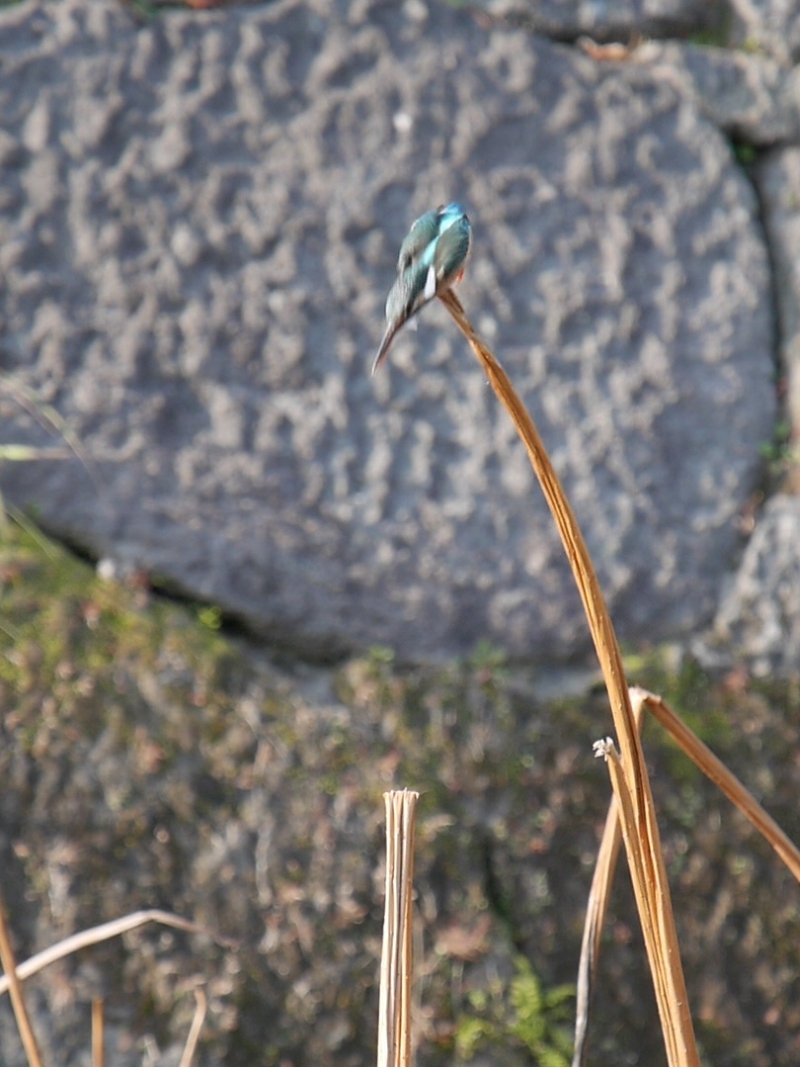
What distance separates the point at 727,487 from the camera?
5.10ft

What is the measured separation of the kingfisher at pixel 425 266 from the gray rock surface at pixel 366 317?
962 mm

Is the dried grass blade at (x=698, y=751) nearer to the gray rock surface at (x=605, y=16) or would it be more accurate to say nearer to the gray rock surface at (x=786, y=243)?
the gray rock surface at (x=786, y=243)

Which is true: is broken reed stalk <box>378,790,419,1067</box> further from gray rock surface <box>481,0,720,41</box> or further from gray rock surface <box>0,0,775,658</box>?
gray rock surface <box>481,0,720,41</box>

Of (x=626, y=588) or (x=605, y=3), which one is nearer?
(x=626, y=588)

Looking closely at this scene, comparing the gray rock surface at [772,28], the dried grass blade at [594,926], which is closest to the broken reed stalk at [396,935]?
the dried grass blade at [594,926]

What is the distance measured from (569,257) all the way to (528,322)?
10cm

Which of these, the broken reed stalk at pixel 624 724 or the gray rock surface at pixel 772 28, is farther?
the gray rock surface at pixel 772 28

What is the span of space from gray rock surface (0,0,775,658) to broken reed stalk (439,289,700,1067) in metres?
0.87

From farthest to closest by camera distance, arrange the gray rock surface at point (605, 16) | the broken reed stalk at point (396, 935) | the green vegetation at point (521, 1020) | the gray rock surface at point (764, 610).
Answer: the gray rock surface at point (605, 16), the gray rock surface at point (764, 610), the green vegetation at point (521, 1020), the broken reed stalk at point (396, 935)

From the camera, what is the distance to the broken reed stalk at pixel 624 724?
0.47 metres

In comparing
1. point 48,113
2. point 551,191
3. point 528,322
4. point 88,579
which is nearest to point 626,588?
point 528,322

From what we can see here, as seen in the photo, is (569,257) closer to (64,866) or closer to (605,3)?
(605,3)

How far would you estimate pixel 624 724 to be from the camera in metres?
0.55

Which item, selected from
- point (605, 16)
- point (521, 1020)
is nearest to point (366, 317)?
point (605, 16)
